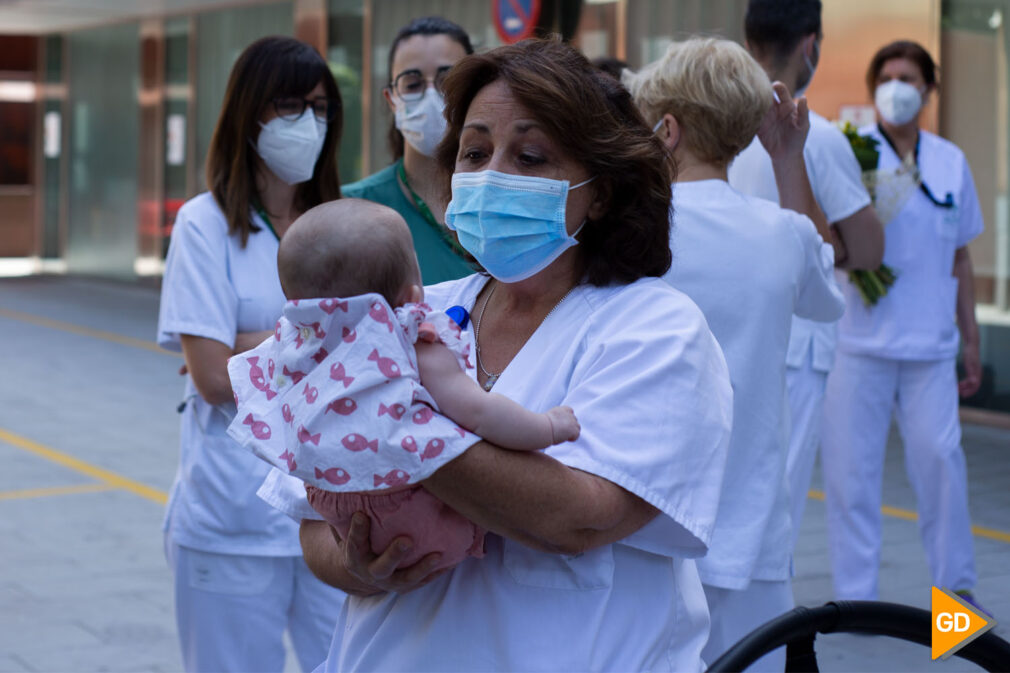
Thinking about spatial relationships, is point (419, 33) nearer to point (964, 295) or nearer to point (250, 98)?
point (250, 98)

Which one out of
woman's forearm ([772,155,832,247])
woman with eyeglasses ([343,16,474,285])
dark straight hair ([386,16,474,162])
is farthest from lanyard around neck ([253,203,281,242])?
woman's forearm ([772,155,832,247])

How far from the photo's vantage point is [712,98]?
128 inches

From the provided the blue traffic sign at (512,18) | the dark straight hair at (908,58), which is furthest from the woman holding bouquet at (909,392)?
the blue traffic sign at (512,18)

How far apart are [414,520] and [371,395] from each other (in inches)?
8.0

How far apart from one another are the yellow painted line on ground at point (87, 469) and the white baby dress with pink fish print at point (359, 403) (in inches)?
234

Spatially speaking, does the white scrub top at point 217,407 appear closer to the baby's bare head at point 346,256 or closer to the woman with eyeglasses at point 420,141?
the woman with eyeglasses at point 420,141

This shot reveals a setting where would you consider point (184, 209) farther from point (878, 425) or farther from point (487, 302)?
point (878, 425)

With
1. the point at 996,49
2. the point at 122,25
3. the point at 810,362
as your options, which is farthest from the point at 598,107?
the point at 122,25

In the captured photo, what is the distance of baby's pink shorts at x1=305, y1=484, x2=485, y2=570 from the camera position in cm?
184

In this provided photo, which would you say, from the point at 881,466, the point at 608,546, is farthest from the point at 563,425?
the point at 881,466

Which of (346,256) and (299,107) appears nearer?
(346,256)

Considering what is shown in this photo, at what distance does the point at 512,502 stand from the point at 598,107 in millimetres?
655

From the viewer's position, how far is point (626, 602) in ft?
6.43

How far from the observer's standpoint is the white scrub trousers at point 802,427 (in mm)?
4047
